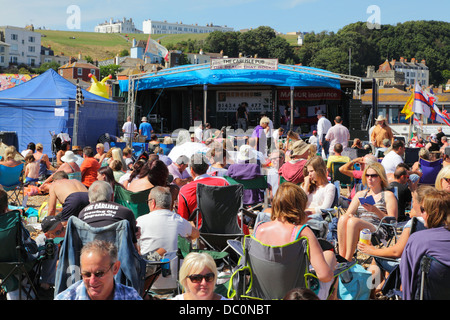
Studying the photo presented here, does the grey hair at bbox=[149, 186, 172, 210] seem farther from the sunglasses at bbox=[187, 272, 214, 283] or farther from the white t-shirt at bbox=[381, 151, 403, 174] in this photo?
the white t-shirt at bbox=[381, 151, 403, 174]

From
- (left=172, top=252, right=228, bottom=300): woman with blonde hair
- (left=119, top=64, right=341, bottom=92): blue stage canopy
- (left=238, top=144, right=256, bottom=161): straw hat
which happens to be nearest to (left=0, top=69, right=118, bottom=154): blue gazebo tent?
(left=119, top=64, right=341, bottom=92): blue stage canopy

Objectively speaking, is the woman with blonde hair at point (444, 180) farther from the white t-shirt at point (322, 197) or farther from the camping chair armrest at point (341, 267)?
the camping chair armrest at point (341, 267)

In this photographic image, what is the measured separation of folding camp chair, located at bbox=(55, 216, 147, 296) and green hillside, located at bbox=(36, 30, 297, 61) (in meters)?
136

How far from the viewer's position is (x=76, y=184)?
554 centimetres

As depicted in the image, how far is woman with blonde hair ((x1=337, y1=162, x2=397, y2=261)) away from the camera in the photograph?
469 cm

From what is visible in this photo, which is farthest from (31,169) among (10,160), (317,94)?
(317,94)

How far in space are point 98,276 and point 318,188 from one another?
3219 mm

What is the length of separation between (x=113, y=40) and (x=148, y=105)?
145 meters

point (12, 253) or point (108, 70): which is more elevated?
point (108, 70)

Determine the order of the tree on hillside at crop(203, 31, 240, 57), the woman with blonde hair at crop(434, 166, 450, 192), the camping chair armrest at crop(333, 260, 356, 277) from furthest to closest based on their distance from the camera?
the tree on hillside at crop(203, 31, 240, 57) < the woman with blonde hair at crop(434, 166, 450, 192) < the camping chair armrest at crop(333, 260, 356, 277)

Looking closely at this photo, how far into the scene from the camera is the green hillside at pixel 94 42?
140750 mm

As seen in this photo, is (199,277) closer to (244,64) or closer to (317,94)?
(244,64)

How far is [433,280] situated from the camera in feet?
10.4
